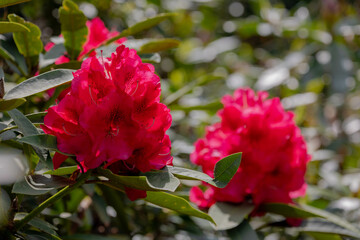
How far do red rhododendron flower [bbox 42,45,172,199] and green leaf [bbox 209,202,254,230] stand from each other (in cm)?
27

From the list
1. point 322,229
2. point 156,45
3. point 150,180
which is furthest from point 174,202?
point 322,229

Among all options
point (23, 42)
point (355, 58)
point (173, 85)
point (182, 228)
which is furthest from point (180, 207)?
point (355, 58)

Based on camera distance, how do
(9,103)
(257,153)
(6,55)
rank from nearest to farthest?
(9,103)
(6,55)
(257,153)

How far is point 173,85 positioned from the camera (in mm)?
1600

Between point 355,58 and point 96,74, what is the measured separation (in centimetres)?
180

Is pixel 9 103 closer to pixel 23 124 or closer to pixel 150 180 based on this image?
pixel 23 124

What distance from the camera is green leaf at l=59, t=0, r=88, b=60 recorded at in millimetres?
843

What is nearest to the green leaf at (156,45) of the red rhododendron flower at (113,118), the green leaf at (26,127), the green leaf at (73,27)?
the green leaf at (73,27)

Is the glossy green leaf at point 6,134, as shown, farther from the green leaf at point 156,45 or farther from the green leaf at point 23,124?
the green leaf at point 156,45

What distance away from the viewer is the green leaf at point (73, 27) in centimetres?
84

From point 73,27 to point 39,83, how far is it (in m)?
0.25

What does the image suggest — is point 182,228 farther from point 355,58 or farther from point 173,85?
point 355,58

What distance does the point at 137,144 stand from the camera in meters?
0.65

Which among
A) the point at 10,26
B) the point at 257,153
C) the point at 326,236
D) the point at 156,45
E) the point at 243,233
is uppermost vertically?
the point at 10,26
